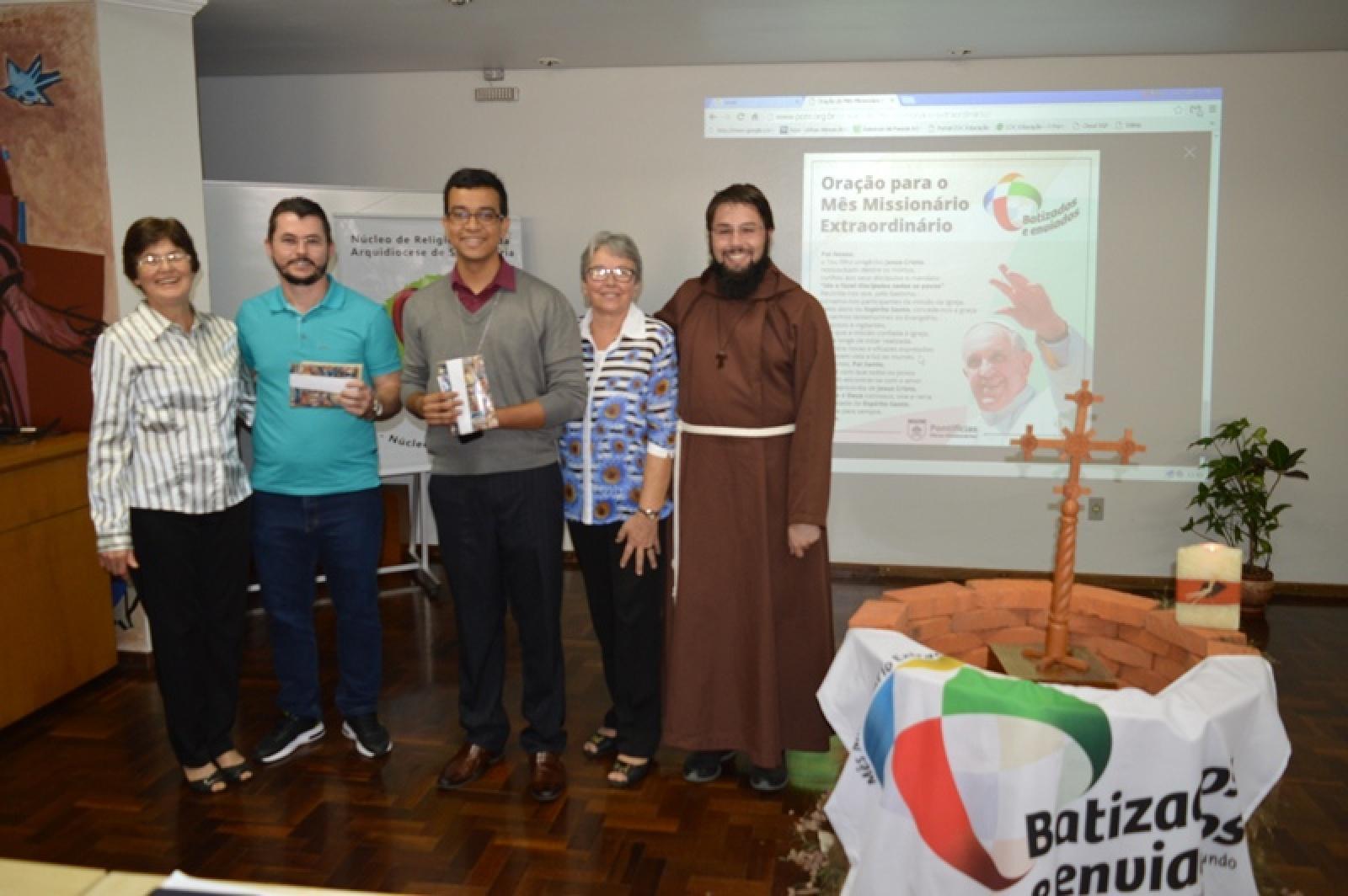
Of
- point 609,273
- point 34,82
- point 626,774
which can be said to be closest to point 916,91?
point 609,273

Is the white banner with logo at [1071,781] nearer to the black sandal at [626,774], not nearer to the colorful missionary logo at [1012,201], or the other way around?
the black sandal at [626,774]

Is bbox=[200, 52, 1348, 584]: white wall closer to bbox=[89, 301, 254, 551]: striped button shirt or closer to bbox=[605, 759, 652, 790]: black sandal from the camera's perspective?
bbox=[605, 759, 652, 790]: black sandal

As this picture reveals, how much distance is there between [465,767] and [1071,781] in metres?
1.87

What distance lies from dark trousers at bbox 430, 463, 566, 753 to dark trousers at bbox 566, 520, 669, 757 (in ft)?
0.35

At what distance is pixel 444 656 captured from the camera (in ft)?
13.6

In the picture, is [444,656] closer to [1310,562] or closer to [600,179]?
[600,179]

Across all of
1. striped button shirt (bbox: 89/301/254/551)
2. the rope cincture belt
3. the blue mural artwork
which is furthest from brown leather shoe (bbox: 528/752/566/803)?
the blue mural artwork

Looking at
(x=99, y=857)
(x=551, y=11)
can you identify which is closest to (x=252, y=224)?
(x=551, y=11)

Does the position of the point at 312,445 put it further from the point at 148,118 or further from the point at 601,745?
the point at 148,118

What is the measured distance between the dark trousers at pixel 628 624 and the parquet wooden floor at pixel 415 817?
0.18m

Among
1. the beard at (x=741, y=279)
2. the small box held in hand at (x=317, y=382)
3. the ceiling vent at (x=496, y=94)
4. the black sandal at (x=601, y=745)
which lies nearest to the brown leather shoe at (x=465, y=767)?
the black sandal at (x=601, y=745)

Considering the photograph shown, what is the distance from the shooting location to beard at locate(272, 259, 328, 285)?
286 cm

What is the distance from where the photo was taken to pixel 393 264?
504cm

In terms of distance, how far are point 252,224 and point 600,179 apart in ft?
5.69
